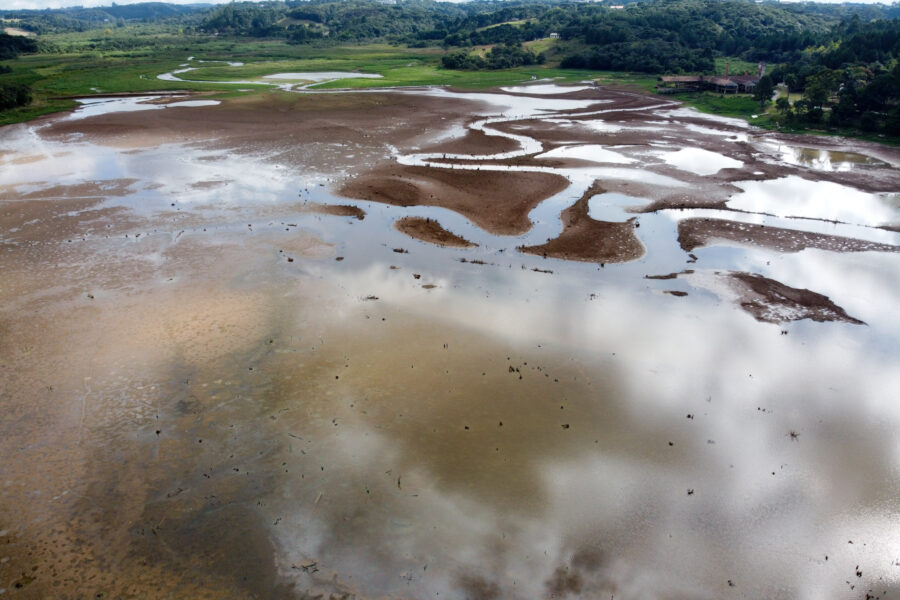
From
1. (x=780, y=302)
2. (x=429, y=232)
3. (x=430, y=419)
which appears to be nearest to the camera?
(x=430, y=419)

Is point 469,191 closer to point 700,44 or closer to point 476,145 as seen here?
point 476,145

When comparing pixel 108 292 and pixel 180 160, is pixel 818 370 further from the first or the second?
pixel 180 160

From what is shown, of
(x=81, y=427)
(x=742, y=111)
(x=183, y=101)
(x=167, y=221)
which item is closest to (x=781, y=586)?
(x=81, y=427)

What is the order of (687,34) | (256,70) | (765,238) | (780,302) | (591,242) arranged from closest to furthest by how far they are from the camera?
(780,302)
(591,242)
(765,238)
(256,70)
(687,34)

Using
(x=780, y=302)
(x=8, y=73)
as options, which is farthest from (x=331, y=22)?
(x=780, y=302)

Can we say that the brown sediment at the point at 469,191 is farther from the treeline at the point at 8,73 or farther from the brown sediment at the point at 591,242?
the treeline at the point at 8,73

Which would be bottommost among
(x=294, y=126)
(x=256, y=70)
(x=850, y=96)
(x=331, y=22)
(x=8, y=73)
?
(x=294, y=126)
